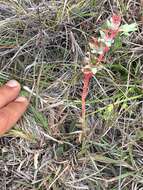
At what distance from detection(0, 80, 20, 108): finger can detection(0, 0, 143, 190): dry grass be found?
0.04m

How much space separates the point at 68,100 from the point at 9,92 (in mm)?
268

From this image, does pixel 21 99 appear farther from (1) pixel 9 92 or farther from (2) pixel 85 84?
(2) pixel 85 84

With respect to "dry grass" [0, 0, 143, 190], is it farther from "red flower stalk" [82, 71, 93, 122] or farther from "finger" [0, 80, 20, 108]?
"red flower stalk" [82, 71, 93, 122]

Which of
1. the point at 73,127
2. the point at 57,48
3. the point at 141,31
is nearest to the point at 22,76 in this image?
the point at 57,48

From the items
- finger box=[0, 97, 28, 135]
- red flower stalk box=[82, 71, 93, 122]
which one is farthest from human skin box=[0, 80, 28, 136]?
red flower stalk box=[82, 71, 93, 122]

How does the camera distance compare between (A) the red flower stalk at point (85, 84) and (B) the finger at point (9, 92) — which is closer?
(A) the red flower stalk at point (85, 84)

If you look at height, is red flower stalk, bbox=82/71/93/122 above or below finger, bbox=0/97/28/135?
above

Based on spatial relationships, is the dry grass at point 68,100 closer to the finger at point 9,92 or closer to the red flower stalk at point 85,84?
the finger at point 9,92

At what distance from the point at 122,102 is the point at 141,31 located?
35cm

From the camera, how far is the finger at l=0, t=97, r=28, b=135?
1.70 m

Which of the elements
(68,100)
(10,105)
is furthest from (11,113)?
(68,100)

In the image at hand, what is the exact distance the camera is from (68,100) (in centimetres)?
176

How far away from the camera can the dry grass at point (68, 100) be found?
169 centimetres

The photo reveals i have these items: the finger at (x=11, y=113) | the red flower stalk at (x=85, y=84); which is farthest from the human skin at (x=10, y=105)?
the red flower stalk at (x=85, y=84)
